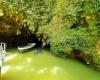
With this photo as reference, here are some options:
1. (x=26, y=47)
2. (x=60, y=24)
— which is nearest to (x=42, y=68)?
(x=26, y=47)

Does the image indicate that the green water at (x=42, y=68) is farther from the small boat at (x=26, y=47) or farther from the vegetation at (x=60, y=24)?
the vegetation at (x=60, y=24)

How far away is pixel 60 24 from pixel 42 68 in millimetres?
2978

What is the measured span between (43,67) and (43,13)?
3.86 metres

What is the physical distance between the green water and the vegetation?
1.77ft

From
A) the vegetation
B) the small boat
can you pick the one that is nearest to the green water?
the small boat

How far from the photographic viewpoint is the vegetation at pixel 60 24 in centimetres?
1380

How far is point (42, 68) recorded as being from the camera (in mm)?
14250

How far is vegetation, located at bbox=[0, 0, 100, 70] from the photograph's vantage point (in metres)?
13.8

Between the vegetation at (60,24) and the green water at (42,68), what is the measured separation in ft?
1.77

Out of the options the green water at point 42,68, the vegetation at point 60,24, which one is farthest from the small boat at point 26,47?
the vegetation at point 60,24

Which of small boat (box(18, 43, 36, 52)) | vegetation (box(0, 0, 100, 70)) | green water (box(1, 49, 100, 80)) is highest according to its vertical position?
vegetation (box(0, 0, 100, 70))

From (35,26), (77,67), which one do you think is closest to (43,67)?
(77,67)

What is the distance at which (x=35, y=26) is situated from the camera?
53.3 ft

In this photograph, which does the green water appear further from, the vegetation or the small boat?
the vegetation
